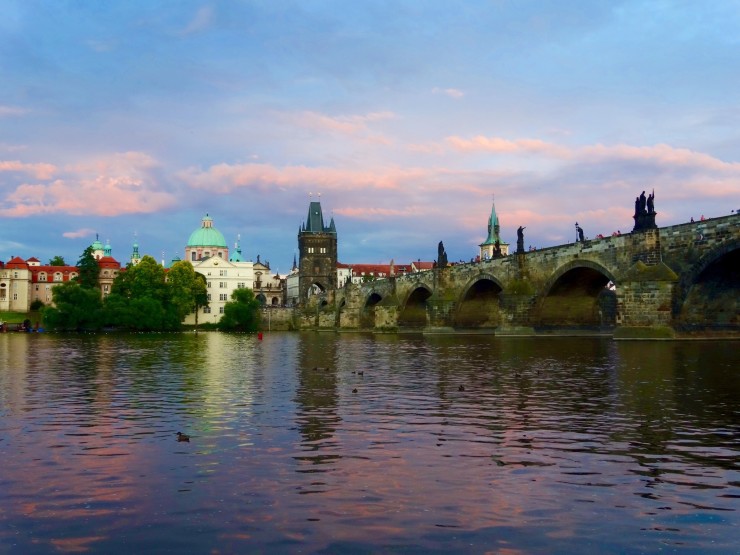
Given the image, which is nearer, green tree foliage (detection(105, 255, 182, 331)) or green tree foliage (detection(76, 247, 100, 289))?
green tree foliage (detection(105, 255, 182, 331))

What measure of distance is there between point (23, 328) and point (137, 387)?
112 meters

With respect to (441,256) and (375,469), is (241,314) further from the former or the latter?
(375,469)

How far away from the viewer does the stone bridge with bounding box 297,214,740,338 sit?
45.8m

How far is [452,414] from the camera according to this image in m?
16.3

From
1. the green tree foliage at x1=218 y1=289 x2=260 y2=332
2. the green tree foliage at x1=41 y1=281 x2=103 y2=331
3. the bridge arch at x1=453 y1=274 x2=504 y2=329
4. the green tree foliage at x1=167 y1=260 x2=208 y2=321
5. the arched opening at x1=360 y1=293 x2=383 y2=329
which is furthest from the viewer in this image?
the green tree foliage at x1=218 y1=289 x2=260 y2=332

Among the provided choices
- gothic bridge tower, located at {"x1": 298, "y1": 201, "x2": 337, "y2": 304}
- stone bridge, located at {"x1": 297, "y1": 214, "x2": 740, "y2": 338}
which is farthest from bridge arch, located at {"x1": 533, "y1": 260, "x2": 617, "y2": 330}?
gothic bridge tower, located at {"x1": 298, "y1": 201, "x2": 337, "y2": 304}

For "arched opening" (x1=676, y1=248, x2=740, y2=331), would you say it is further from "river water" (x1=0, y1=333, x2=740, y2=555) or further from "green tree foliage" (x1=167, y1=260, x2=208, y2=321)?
"green tree foliage" (x1=167, y1=260, x2=208, y2=321)

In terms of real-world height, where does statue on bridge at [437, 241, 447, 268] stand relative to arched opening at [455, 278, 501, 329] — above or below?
above

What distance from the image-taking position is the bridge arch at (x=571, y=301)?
62.3m

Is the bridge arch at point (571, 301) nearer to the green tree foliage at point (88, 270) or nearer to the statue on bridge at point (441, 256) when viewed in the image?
the statue on bridge at point (441, 256)

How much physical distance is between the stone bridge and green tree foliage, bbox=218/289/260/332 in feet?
90.6

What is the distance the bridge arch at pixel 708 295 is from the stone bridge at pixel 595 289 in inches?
2.5

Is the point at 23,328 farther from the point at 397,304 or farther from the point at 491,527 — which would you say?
the point at 491,527

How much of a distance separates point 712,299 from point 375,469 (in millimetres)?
42173
